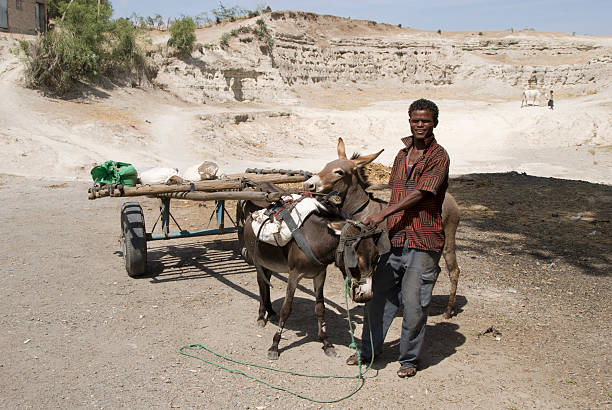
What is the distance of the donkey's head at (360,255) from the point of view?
4.26 metres

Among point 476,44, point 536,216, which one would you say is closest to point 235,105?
point 536,216

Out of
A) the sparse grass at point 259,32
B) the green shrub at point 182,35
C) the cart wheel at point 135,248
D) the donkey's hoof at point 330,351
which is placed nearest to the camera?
the donkey's hoof at point 330,351

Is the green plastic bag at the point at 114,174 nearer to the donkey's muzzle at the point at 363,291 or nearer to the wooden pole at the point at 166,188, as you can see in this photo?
the wooden pole at the point at 166,188

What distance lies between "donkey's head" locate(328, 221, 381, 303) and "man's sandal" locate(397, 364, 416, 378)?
2.44 ft

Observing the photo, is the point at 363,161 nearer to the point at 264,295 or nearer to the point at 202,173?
the point at 264,295

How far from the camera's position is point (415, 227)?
4203mm

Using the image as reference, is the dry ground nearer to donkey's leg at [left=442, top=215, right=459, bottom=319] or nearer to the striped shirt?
donkey's leg at [left=442, top=215, right=459, bottom=319]

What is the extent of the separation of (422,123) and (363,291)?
145 cm

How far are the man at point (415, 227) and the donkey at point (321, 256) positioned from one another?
0.21 metres

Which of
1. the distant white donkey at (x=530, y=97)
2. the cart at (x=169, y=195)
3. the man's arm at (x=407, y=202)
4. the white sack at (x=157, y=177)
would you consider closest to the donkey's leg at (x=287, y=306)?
the cart at (x=169, y=195)

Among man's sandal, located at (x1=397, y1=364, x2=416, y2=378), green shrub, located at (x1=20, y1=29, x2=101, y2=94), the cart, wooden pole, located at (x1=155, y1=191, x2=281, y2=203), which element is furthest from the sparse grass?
man's sandal, located at (x1=397, y1=364, x2=416, y2=378)

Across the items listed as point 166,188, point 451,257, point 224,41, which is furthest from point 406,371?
point 224,41

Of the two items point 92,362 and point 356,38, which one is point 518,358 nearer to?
point 92,362

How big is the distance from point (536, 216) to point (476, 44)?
4578 cm
